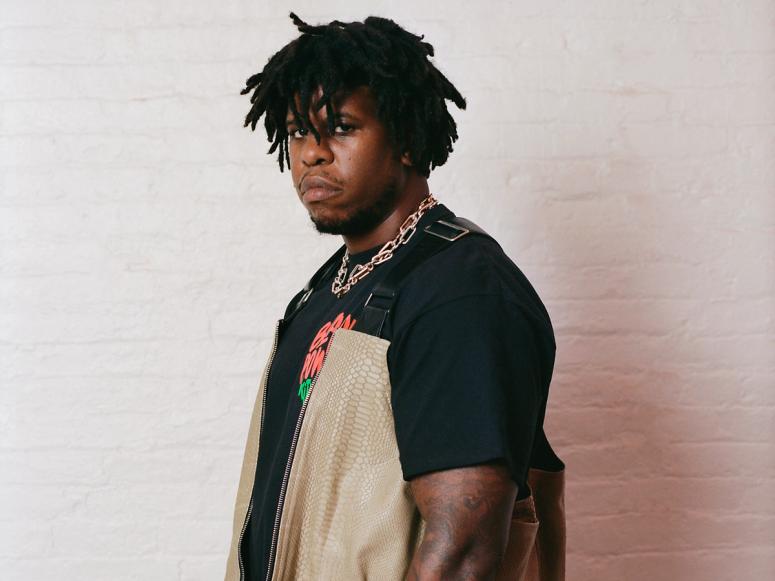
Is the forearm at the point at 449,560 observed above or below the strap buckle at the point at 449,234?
below

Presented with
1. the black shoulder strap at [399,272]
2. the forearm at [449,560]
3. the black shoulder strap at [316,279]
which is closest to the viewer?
the forearm at [449,560]

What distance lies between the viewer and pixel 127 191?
2336 millimetres

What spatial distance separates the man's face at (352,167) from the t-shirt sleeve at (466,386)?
1.03 feet

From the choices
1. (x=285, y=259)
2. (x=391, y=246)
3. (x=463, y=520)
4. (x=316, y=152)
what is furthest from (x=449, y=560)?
(x=285, y=259)

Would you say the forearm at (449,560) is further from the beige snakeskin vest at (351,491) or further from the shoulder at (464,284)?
the shoulder at (464,284)

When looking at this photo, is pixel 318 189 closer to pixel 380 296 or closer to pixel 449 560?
pixel 380 296

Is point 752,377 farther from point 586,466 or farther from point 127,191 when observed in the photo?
point 127,191

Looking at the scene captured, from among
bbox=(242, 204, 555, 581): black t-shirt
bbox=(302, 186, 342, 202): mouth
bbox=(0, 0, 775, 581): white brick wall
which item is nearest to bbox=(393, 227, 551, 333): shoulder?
bbox=(242, 204, 555, 581): black t-shirt

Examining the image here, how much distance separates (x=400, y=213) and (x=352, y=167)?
0.37 ft

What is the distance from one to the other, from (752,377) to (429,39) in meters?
1.26

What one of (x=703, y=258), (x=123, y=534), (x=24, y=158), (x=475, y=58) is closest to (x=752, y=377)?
(x=703, y=258)

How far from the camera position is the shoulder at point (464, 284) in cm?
117

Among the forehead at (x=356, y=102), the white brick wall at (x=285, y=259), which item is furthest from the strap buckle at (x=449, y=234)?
the white brick wall at (x=285, y=259)

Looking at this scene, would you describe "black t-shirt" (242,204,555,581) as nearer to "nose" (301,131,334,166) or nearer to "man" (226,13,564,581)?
"man" (226,13,564,581)
